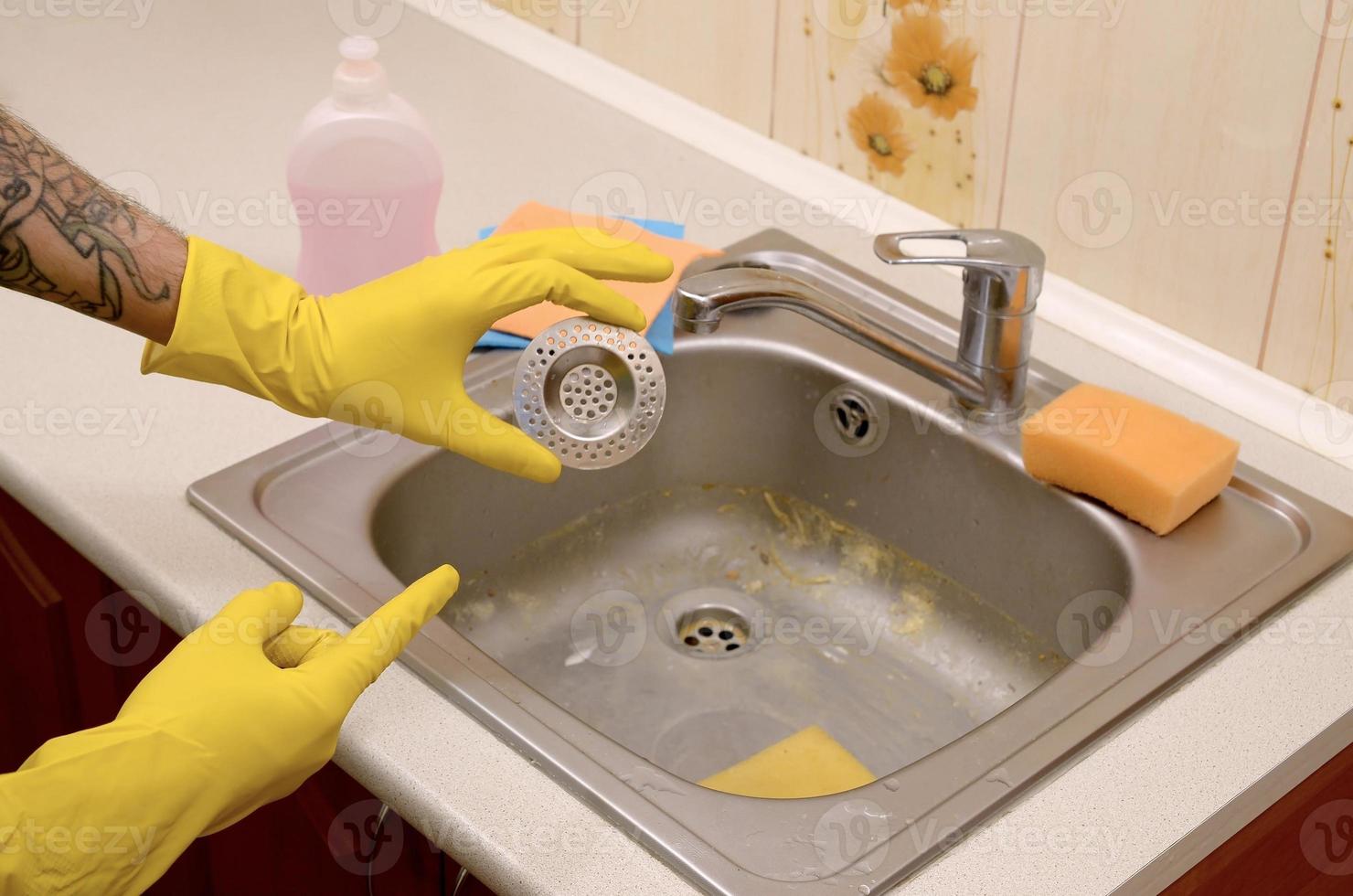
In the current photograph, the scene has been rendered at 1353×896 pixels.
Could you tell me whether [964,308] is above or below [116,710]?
above

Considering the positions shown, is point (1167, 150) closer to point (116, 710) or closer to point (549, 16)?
point (549, 16)

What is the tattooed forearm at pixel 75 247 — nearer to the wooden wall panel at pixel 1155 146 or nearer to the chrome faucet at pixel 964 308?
the chrome faucet at pixel 964 308

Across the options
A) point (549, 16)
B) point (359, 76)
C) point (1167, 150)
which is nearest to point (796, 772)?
point (1167, 150)

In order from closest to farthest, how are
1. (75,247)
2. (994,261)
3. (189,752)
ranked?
1. (189,752)
2. (75,247)
3. (994,261)

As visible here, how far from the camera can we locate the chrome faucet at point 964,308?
1.03 meters

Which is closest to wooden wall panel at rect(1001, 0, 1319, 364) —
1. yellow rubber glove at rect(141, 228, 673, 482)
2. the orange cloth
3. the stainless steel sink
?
the stainless steel sink

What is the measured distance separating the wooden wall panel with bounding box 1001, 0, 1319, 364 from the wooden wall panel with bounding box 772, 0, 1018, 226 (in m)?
0.03

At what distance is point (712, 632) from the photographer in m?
1.23

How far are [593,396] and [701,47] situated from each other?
663 millimetres

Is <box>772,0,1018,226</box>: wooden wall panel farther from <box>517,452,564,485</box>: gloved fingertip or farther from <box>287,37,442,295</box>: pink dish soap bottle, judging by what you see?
<box>517,452,564,485</box>: gloved fingertip

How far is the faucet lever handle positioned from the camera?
3.44 ft

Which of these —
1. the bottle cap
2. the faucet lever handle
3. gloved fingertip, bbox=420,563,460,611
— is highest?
the bottle cap

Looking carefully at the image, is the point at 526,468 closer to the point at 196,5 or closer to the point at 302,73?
the point at 302,73

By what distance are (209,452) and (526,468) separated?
278mm
